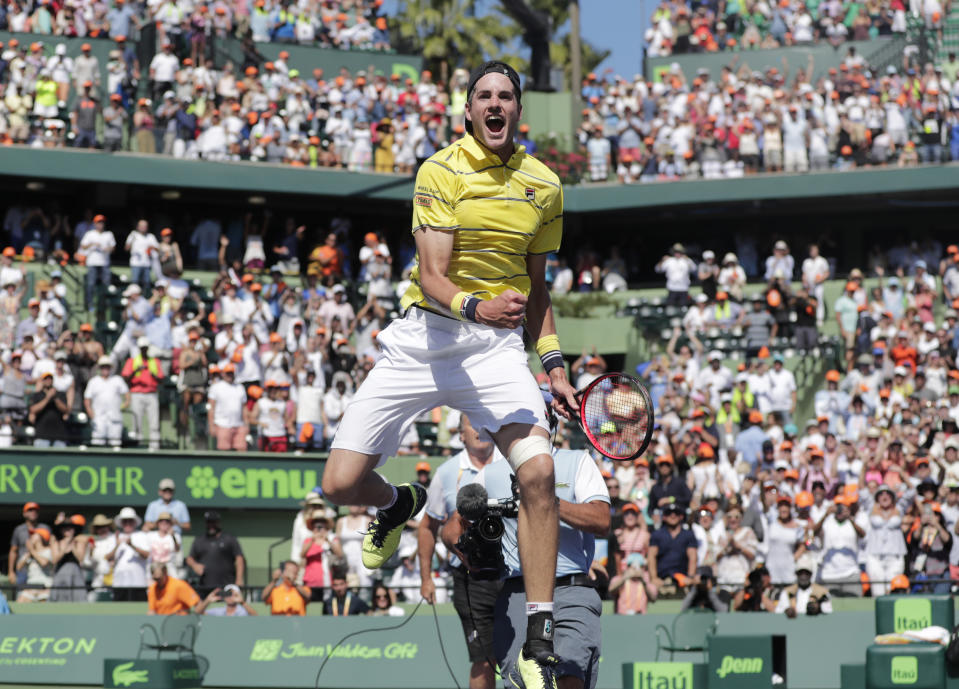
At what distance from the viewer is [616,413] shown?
272 inches

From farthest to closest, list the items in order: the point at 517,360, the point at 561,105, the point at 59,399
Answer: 1. the point at 561,105
2. the point at 59,399
3. the point at 517,360

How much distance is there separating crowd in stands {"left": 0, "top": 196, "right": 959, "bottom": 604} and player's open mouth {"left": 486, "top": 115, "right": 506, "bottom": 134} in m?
9.59

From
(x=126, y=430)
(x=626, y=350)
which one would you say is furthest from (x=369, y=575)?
(x=626, y=350)

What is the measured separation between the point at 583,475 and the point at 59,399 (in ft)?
46.7

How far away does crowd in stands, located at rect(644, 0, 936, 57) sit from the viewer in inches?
1199

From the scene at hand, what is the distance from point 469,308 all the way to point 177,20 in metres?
22.4

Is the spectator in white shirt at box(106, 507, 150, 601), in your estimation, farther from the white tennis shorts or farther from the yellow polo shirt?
the yellow polo shirt

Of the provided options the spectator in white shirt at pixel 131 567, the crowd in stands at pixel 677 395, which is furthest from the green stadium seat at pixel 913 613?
the spectator in white shirt at pixel 131 567

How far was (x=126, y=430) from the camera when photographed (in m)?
21.5

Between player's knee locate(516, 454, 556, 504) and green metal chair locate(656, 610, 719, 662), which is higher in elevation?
player's knee locate(516, 454, 556, 504)

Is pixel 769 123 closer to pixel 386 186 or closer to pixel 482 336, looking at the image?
pixel 386 186

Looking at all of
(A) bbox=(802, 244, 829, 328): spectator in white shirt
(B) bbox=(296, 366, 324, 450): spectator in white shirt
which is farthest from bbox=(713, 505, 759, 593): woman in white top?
(A) bbox=(802, 244, 829, 328): spectator in white shirt

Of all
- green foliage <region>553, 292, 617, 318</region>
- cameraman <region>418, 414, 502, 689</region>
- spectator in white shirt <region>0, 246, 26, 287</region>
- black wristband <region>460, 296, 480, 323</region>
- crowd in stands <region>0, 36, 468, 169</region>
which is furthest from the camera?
green foliage <region>553, 292, 617, 318</region>

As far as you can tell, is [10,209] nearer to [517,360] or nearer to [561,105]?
[561,105]
